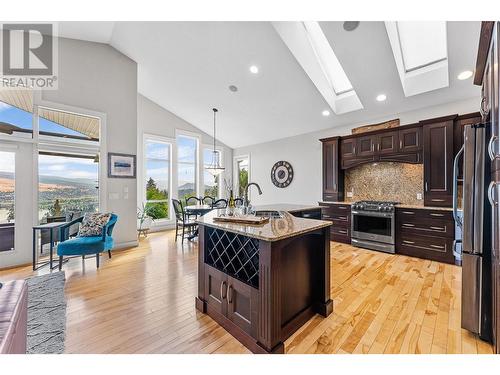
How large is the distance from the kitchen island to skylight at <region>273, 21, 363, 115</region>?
3246mm

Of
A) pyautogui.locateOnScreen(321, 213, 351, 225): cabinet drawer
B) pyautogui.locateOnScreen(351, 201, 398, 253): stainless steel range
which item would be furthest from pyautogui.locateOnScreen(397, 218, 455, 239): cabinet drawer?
pyautogui.locateOnScreen(321, 213, 351, 225): cabinet drawer

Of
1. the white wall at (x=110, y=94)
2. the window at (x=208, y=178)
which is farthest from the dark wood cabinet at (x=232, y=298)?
the window at (x=208, y=178)

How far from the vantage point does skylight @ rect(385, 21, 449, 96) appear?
10.5 feet

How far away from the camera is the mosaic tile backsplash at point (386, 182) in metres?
4.23

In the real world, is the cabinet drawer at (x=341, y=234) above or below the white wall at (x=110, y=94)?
below

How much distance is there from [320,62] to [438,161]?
2716 mm

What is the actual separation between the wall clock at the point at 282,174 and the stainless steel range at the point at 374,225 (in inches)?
91.4

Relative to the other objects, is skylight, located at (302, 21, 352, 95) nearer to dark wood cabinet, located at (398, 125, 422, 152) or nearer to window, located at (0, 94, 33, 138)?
dark wood cabinet, located at (398, 125, 422, 152)

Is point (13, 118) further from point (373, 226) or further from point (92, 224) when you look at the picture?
point (373, 226)

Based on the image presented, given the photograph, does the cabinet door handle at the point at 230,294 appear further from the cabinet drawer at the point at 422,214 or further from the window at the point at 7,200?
the window at the point at 7,200

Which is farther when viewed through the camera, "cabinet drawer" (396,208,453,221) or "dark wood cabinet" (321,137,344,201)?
"dark wood cabinet" (321,137,344,201)

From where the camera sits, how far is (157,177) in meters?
6.47
